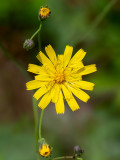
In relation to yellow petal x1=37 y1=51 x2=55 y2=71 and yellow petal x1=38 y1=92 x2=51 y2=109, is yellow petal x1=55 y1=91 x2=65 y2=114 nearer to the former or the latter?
yellow petal x1=38 y1=92 x2=51 y2=109

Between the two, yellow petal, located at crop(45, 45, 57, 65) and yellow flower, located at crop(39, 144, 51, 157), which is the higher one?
yellow petal, located at crop(45, 45, 57, 65)

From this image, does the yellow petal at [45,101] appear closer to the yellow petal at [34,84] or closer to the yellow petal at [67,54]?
the yellow petal at [34,84]

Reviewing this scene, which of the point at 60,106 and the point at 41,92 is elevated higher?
the point at 41,92

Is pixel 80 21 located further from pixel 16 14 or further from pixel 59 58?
pixel 59 58

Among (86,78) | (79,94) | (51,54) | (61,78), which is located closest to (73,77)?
(61,78)

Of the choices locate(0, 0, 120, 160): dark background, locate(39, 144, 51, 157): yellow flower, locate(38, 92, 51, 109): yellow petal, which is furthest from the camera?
locate(0, 0, 120, 160): dark background

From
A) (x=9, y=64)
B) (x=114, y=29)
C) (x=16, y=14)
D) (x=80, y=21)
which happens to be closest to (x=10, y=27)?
(x=16, y=14)

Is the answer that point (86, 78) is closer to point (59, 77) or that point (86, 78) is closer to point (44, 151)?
point (59, 77)

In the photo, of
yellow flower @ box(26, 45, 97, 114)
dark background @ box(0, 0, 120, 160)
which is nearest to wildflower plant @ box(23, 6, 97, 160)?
yellow flower @ box(26, 45, 97, 114)
